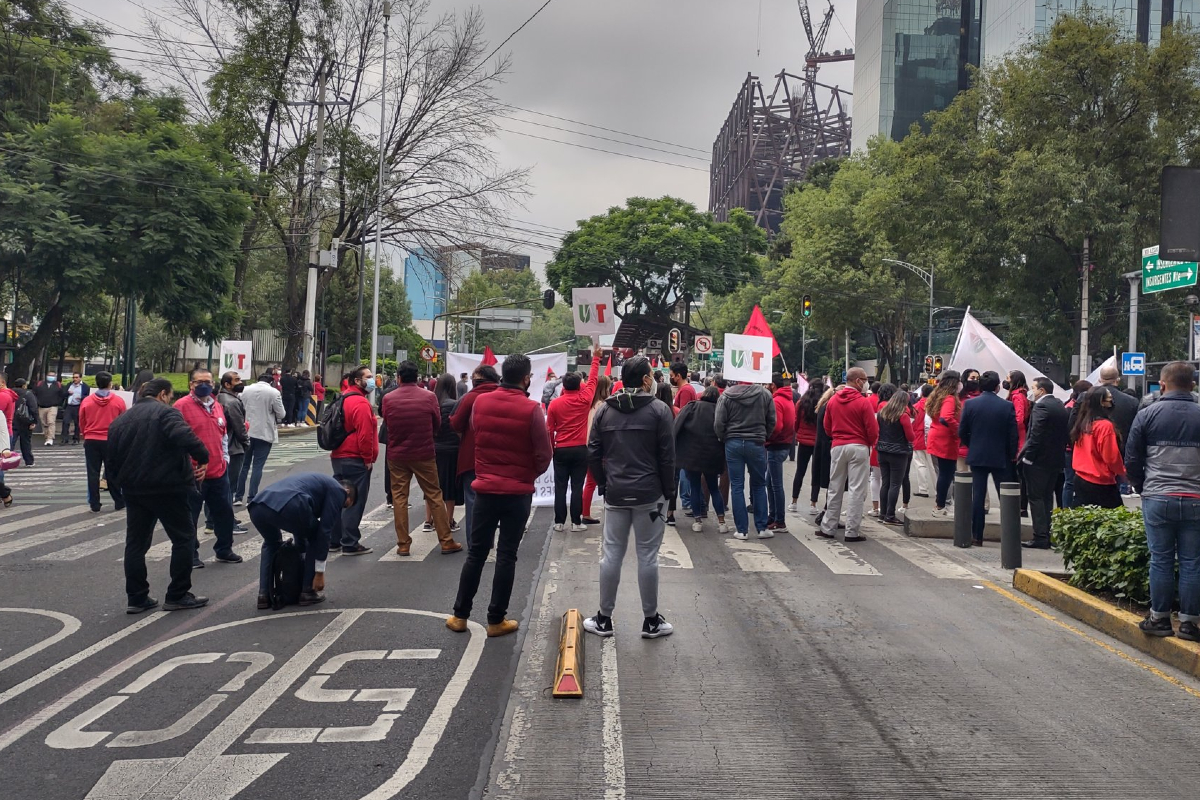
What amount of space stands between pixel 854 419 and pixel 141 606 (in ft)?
24.2

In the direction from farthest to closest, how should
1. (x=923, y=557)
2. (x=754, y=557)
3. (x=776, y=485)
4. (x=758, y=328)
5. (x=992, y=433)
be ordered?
(x=758, y=328) < (x=776, y=485) < (x=992, y=433) < (x=923, y=557) < (x=754, y=557)

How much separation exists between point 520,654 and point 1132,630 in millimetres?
4267

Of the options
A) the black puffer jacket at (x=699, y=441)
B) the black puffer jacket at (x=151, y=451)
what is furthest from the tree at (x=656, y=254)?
the black puffer jacket at (x=151, y=451)

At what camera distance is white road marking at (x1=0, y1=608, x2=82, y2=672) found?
6.60 meters

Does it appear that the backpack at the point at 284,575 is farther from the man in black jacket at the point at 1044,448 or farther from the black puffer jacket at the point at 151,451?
the man in black jacket at the point at 1044,448

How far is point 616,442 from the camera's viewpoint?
711 cm

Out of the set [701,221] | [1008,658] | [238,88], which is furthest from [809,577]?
[701,221]

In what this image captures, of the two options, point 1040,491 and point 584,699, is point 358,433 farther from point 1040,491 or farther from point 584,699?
point 1040,491

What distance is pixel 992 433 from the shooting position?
37.6 feet

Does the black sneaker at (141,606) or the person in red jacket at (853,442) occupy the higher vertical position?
the person in red jacket at (853,442)

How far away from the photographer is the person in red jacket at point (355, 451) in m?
10.2

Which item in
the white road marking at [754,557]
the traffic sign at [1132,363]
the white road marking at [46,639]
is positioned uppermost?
the traffic sign at [1132,363]

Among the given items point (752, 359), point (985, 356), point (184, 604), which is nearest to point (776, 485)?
point (752, 359)

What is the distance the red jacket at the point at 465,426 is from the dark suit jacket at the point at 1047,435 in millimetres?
5713
